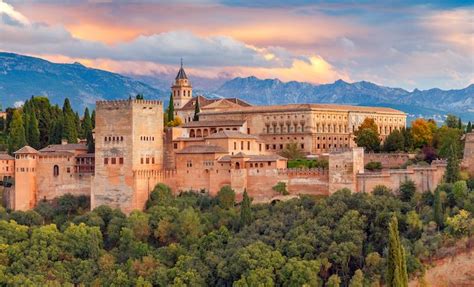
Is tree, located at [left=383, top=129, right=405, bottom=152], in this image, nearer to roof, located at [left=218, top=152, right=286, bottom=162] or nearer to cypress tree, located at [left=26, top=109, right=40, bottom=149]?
roof, located at [left=218, top=152, right=286, bottom=162]

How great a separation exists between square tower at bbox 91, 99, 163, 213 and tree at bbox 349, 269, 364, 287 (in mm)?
14232

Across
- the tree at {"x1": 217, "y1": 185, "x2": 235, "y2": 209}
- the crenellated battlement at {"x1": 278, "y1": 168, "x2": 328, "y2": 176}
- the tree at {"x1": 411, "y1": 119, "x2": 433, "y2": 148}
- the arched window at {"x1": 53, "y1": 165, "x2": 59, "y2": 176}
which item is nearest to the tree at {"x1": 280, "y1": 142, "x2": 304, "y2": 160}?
the crenellated battlement at {"x1": 278, "y1": 168, "x2": 328, "y2": 176}

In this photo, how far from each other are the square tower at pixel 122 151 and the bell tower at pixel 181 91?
2783cm

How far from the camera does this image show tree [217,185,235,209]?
48094 mm

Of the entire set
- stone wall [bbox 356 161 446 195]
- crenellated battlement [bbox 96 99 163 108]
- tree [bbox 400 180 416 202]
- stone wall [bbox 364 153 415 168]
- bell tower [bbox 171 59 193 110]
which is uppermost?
bell tower [bbox 171 59 193 110]

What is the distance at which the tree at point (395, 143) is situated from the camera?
54.5 metres

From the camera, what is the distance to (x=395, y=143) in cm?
5453

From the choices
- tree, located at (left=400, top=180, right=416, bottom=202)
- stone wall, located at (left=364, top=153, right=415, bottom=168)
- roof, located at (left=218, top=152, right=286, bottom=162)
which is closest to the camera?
tree, located at (left=400, top=180, right=416, bottom=202)

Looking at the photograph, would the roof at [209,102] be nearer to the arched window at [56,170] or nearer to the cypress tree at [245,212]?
the arched window at [56,170]

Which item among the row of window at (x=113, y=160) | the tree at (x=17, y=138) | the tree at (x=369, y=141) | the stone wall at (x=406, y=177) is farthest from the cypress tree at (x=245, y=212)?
the tree at (x=17, y=138)

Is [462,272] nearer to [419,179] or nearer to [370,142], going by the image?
[419,179]

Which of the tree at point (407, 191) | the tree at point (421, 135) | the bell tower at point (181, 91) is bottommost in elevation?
the tree at point (407, 191)

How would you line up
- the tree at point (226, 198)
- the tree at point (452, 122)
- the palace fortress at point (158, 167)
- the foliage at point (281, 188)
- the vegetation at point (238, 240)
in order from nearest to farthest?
the vegetation at point (238, 240)
the palace fortress at point (158, 167)
the tree at point (226, 198)
the foliage at point (281, 188)
the tree at point (452, 122)

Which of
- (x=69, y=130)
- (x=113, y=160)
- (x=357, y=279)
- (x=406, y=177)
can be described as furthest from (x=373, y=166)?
(x=69, y=130)
